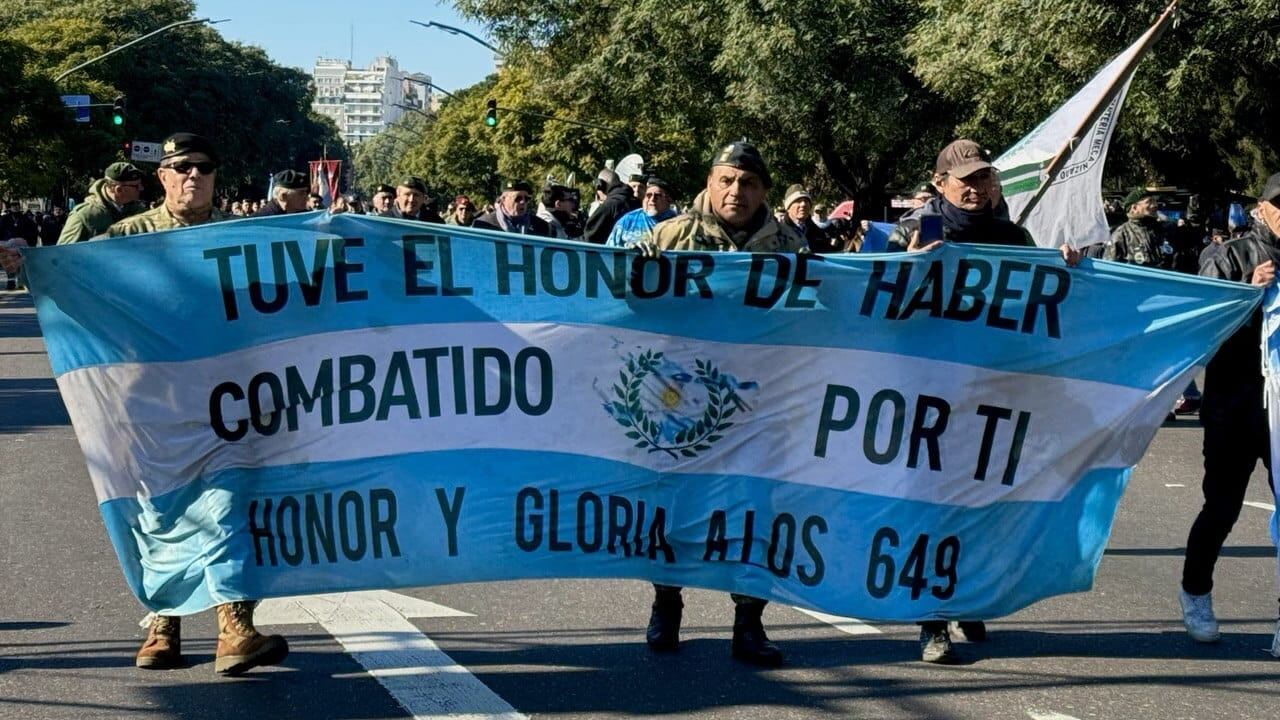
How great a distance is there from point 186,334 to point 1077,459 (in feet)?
10.4

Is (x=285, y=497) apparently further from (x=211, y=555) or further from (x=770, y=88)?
(x=770, y=88)

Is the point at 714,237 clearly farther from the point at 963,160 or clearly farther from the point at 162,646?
the point at 162,646

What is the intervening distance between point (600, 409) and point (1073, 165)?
3.02 metres

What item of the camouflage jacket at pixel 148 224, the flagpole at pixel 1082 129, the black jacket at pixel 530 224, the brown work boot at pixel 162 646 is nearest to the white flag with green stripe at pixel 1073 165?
the flagpole at pixel 1082 129

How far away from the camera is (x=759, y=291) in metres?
6.00

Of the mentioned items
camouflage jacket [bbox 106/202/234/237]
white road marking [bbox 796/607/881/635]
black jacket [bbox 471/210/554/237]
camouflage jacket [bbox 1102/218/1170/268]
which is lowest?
white road marking [bbox 796/607/881/635]

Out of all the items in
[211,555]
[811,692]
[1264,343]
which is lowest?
[811,692]

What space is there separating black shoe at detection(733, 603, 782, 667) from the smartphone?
4.75 ft

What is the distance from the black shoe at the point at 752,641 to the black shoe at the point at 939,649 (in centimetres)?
53

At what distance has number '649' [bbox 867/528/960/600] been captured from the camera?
593 cm

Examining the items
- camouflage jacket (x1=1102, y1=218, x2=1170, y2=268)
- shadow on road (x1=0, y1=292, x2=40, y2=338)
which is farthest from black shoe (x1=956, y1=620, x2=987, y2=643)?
shadow on road (x1=0, y1=292, x2=40, y2=338)

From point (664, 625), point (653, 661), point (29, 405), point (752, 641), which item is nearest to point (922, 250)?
point (752, 641)

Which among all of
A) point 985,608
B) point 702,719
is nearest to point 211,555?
point 702,719

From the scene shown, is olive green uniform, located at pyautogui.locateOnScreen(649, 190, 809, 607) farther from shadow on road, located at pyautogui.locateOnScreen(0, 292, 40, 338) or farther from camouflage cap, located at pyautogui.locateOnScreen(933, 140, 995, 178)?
shadow on road, located at pyautogui.locateOnScreen(0, 292, 40, 338)
